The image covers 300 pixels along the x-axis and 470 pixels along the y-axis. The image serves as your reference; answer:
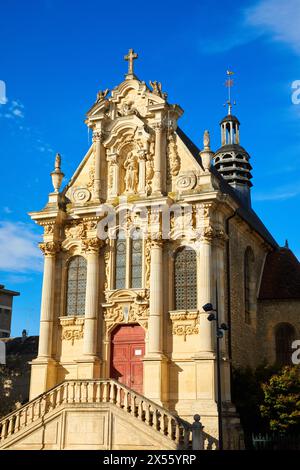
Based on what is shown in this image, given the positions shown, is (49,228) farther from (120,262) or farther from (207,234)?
(207,234)

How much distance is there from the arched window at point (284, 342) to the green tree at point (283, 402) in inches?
186

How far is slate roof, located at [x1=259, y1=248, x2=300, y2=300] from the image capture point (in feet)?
101

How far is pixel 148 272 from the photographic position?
26562 mm

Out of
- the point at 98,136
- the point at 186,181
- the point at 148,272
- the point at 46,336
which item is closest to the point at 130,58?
the point at 98,136

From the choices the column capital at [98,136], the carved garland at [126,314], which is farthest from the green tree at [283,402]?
the column capital at [98,136]

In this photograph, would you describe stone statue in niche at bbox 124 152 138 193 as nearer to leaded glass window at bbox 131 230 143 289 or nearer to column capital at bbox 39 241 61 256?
leaded glass window at bbox 131 230 143 289

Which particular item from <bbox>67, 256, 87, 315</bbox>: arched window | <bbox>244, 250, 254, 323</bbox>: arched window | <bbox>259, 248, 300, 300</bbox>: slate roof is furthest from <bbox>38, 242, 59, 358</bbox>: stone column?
<bbox>259, 248, 300, 300</bbox>: slate roof

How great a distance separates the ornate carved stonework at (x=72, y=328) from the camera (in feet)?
89.4

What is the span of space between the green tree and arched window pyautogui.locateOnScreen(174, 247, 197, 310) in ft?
13.4

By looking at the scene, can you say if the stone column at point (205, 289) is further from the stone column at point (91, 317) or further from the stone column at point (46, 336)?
the stone column at point (46, 336)

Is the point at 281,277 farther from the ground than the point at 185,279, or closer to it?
farther from the ground

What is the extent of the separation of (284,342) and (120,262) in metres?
8.52

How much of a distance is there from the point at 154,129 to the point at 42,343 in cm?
982
